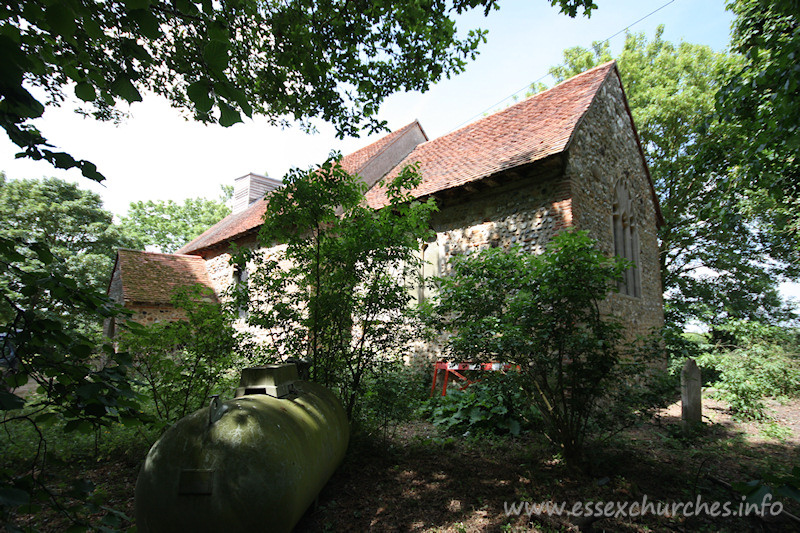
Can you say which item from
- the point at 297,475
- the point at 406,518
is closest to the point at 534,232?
the point at 406,518

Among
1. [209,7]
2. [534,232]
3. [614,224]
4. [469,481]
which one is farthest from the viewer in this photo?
[614,224]

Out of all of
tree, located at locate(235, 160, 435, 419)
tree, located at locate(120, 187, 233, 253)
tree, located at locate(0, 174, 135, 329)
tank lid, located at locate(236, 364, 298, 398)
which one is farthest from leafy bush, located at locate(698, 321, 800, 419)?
tree, located at locate(120, 187, 233, 253)

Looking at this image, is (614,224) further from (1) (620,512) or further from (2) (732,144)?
(1) (620,512)

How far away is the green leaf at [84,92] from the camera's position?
167cm

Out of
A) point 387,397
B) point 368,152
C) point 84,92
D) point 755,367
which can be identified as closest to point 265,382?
point 387,397

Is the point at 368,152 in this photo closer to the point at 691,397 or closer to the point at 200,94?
the point at 691,397

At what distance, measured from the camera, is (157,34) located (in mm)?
1484

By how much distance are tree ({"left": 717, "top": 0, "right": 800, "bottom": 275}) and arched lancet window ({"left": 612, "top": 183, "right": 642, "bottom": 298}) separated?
342 centimetres

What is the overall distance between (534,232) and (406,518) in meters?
5.97

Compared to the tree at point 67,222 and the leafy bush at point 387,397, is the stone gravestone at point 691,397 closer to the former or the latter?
the leafy bush at point 387,397

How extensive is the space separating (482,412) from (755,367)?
738 cm

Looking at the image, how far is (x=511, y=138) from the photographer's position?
9.89 meters

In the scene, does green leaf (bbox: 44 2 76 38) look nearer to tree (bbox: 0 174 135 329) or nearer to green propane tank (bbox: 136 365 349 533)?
green propane tank (bbox: 136 365 349 533)

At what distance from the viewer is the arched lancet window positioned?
33.0 ft
